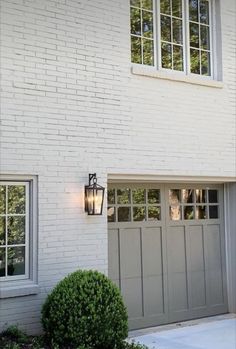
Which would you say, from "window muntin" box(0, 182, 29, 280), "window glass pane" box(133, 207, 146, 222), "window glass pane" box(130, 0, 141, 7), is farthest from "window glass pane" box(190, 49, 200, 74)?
"window muntin" box(0, 182, 29, 280)

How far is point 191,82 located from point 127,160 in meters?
1.83

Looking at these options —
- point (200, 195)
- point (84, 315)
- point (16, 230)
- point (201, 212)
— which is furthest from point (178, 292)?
point (16, 230)

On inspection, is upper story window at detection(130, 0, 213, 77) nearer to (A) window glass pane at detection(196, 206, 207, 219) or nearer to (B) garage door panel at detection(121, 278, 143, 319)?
(A) window glass pane at detection(196, 206, 207, 219)

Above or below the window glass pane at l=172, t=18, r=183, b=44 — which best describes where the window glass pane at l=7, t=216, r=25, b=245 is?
below

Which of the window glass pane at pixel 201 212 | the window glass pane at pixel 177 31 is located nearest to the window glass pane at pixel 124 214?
the window glass pane at pixel 201 212

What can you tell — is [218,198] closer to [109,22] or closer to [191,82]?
[191,82]

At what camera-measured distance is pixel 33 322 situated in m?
6.97

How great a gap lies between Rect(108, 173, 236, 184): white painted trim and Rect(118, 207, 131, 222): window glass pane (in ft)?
1.49

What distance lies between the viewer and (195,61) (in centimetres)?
909

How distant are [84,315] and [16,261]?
1.24 metres

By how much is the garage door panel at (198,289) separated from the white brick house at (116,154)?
0.02m

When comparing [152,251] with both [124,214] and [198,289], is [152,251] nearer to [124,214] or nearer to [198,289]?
[124,214]

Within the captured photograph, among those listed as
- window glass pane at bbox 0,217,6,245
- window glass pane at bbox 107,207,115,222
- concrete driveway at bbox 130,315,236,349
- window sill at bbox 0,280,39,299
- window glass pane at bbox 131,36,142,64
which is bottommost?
concrete driveway at bbox 130,315,236,349

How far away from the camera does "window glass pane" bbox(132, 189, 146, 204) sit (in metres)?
8.54
